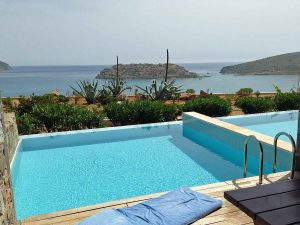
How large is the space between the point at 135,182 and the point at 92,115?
348cm

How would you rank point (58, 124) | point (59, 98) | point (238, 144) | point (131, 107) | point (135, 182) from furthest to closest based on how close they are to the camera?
point (59, 98), point (131, 107), point (58, 124), point (238, 144), point (135, 182)

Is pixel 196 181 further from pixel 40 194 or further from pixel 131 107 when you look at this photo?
pixel 131 107

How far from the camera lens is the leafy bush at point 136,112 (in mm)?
8906

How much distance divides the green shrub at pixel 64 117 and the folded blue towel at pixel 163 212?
5.43m

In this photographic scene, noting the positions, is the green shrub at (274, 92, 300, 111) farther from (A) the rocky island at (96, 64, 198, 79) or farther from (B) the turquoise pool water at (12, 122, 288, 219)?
(A) the rocky island at (96, 64, 198, 79)

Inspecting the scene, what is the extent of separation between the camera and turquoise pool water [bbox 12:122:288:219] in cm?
505

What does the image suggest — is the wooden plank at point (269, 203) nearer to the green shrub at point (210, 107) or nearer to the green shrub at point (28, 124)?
the green shrub at point (28, 124)

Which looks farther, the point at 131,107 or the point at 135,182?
the point at 131,107

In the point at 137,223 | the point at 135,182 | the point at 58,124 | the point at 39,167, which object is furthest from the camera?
the point at 58,124

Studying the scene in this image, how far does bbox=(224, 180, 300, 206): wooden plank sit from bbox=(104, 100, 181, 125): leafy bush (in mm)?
6559

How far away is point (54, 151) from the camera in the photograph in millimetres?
7109

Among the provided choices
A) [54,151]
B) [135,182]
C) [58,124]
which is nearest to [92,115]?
[58,124]

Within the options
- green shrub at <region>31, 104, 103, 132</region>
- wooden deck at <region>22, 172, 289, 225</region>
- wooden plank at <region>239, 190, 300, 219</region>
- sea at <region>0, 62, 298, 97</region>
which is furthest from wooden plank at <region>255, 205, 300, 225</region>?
green shrub at <region>31, 104, 103, 132</region>

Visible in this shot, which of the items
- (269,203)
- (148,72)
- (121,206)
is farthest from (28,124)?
(148,72)
